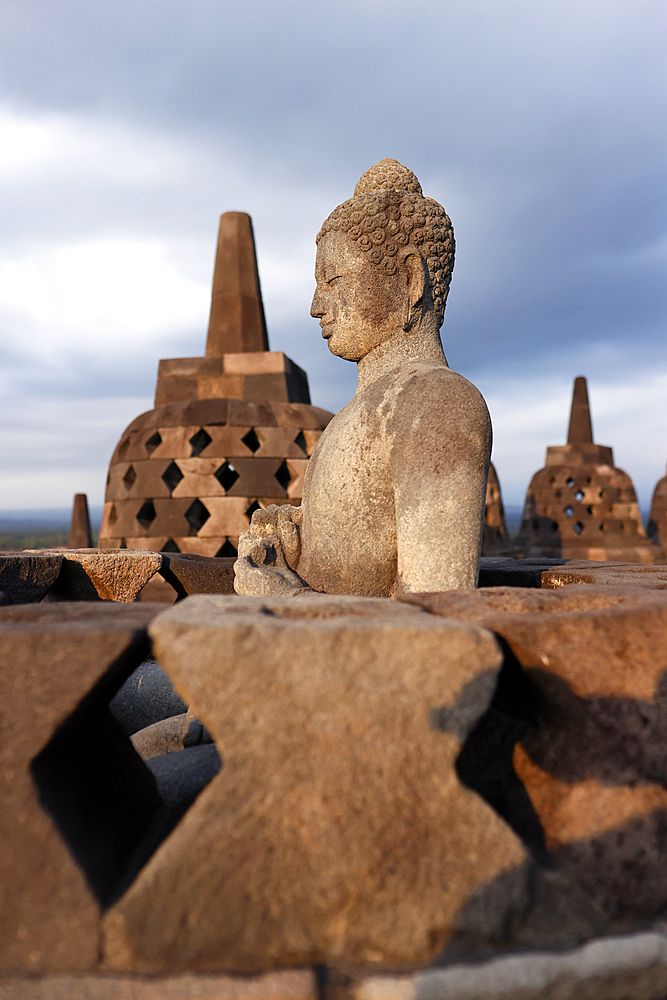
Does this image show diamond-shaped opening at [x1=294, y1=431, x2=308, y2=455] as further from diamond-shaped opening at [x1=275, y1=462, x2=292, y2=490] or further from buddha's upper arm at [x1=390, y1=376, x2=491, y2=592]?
buddha's upper arm at [x1=390, y1=376, x2=491, y2=592]

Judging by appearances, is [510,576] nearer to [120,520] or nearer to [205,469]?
[205,469]

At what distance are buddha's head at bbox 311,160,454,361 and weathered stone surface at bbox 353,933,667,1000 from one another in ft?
5.97

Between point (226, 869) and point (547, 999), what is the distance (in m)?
0.52

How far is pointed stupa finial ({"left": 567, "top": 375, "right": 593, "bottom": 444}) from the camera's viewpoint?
13875 mm

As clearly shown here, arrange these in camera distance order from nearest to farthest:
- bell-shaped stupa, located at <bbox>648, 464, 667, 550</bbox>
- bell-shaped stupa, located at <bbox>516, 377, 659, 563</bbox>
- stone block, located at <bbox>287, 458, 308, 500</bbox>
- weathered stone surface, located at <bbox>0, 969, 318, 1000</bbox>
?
weathered stone surface, located at <bbox>0, 969, 318, 1000</bbox>, stone block, located at <bbox>287, 458, 308, 500</bbox>, bell-shaped stupa, located at <bbox>516, 377, 659, 563</bbox>, bell-shaped stupa, located at <bbox>648, 464, 667, 550</bbox>

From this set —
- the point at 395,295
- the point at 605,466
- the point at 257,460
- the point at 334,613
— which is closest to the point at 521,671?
the point at 334,613

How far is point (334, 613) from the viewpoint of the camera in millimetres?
1268

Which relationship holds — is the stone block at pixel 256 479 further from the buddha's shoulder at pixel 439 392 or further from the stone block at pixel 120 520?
the buddha's shoulder at pixel 439 392

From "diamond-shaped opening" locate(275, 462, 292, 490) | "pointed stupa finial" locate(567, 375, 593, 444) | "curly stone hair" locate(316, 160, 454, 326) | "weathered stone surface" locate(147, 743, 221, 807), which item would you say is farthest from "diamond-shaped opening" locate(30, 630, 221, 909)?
"pointed stupa finial" locate(567, 375, 593, 444)

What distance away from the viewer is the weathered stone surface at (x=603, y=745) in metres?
1.21

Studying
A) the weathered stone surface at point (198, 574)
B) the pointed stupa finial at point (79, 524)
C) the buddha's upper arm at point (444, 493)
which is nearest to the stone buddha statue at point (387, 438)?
the buddha's upper arm at point (444, 493)

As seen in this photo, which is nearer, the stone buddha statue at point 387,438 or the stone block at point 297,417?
the stone buddha statue at point 387,438

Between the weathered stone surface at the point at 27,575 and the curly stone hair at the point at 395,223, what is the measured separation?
5.31 ft

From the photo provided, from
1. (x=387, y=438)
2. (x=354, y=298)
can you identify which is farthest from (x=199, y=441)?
(x=387, y=438)
